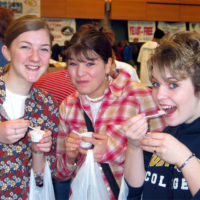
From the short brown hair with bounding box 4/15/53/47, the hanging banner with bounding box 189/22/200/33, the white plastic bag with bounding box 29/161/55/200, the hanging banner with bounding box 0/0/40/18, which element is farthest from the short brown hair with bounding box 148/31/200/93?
the hanging banner with bounding box 189/22/200/33

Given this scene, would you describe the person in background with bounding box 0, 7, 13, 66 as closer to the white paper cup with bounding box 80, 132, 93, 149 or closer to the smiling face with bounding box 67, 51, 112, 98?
the smiling face with bounding box 67, 51, 112, 98

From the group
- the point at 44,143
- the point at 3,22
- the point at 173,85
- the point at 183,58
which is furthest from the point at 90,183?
the point at 3,22

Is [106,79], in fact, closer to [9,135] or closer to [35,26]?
[35,26]

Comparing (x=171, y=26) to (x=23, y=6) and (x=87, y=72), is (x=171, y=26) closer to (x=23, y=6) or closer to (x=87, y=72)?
(x=23, y=6)

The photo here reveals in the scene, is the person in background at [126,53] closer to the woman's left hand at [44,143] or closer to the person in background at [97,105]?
the person in background at [97,105]

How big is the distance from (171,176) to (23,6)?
6858 millimetres

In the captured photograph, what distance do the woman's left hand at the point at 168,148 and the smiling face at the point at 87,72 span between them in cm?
55

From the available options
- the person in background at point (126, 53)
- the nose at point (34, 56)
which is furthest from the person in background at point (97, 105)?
the person in background at point (126, 53)

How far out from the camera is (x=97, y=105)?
1.67 metres

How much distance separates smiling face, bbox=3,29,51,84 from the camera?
144cm

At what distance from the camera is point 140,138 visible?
1.24 meters

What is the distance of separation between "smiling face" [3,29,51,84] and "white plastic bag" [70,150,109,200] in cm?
50

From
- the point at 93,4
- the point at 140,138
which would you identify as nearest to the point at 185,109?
the point at 140,138

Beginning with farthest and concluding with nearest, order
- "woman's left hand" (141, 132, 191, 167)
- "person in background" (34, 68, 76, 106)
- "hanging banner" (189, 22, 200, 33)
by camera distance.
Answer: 1. "hanging banner" (189, 22, 200, 33)
2. "person in background" (34, 68, 76, 106)
3. "woman's left hand" (141, 132, 191, 167)
